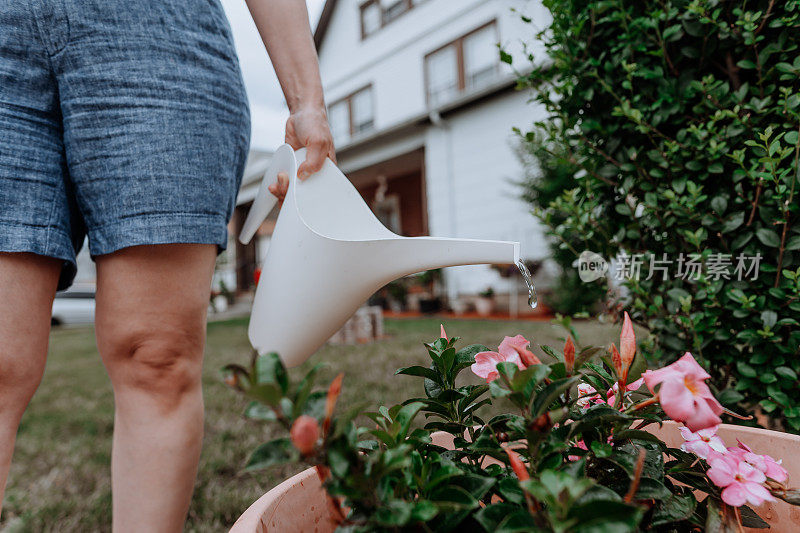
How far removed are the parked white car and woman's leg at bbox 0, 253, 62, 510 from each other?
12276 mm

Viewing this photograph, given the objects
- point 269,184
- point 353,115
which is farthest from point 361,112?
point 269,184

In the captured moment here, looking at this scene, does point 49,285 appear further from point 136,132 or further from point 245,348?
point 245,348

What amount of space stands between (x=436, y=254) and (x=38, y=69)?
2.40ft

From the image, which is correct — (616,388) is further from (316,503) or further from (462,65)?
(462,65)

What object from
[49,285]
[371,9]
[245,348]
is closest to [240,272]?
[371,9]

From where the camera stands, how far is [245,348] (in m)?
4.47

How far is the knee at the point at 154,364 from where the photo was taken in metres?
0.80

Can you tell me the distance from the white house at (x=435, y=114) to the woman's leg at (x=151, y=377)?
5.50 m

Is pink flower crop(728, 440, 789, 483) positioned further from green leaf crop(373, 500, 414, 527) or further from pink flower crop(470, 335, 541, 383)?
green leaf crop(373, 500, 414, 527)

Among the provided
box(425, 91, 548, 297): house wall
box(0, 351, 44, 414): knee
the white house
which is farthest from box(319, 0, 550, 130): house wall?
box(0, 351, 44, 414): knee

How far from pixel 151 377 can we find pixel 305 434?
625 mm

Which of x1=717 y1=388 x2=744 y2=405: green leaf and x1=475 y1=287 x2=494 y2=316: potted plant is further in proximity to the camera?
x1=475 y1=287 x2=494 y2=316: potted plant

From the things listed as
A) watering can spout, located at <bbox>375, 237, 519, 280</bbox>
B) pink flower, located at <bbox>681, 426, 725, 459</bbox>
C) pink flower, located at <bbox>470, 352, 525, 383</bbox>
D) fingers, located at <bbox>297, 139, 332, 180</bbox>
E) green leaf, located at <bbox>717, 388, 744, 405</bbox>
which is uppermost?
fingers, located at <bbox>297, 139, 332, 180</bbox>

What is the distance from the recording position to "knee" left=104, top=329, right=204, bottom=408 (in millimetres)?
799
